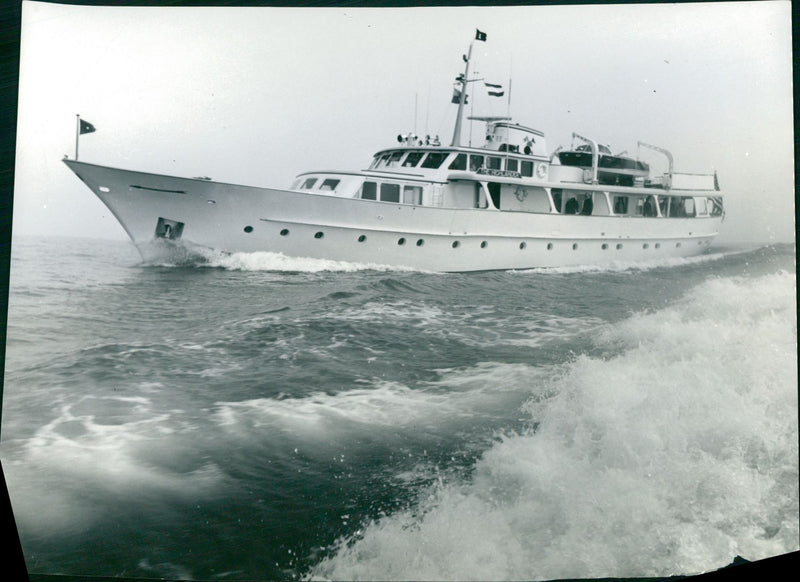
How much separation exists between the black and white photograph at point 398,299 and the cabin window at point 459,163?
0.01 m

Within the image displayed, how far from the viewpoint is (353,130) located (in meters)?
1.96

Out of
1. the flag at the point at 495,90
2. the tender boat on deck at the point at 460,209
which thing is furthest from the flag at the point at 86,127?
the flag at the point at 495,90

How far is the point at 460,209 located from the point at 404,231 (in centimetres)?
23

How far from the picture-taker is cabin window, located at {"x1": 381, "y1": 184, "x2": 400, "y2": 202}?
2041mm

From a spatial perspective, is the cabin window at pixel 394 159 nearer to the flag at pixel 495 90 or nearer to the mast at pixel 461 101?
the mast at pixel 461 101

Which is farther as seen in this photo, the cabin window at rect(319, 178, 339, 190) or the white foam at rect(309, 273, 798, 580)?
the cabin window at rect(319, 178, 339, 190)

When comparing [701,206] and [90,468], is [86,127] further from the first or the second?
[701,206]

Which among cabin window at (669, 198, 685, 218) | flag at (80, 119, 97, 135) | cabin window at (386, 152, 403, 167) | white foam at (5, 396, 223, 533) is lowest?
white foam at (5, 396, 223, 533)

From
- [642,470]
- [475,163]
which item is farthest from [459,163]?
[642,470]

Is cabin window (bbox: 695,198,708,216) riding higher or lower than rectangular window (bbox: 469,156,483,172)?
lower

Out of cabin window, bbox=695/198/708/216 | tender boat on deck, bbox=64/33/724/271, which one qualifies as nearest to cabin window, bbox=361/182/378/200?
tender boat on deck, bbox=64/33/724/271

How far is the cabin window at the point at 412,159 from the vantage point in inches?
78.0

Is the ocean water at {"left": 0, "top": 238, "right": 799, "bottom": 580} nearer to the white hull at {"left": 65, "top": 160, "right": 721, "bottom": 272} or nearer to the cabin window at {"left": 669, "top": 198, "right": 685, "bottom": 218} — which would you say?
the white hull at {"left": 65, "top": 160, "right": 721, "bottom": 272}

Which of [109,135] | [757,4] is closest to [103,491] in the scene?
[109,135]
